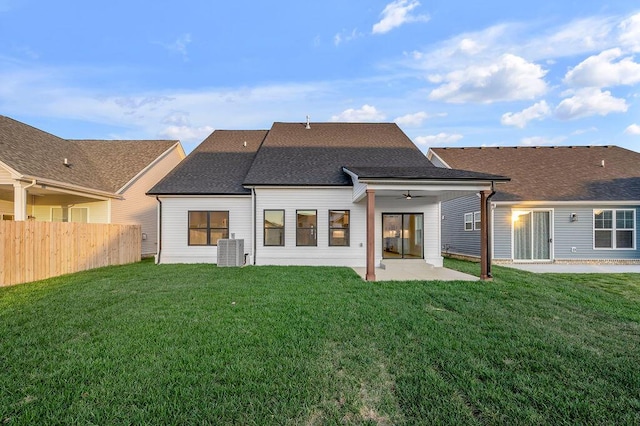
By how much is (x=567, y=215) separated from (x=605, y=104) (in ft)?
36.8

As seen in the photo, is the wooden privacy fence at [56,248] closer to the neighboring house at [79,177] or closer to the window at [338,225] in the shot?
the neighboring house at [79,177]

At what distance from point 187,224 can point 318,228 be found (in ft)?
17.6

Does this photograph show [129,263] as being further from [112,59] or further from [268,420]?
[268,420]

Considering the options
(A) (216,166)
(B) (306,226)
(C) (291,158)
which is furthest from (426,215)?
(A) (216,166)

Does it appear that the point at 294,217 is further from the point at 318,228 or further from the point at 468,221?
the point at 468,221

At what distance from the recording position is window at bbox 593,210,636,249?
1324 cm

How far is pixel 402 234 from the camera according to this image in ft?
39.7

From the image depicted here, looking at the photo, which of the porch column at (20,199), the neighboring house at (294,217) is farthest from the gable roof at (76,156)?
the neighboring house at (294,217)

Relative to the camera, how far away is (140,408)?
2.67 m

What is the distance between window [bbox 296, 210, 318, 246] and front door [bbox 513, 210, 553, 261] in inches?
350

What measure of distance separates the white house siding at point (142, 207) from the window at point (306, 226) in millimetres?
7264

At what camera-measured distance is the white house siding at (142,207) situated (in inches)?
565

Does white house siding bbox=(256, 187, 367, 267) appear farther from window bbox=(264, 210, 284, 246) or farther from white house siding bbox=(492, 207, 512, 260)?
white house siding bbox=(492, 207, 512, 260)

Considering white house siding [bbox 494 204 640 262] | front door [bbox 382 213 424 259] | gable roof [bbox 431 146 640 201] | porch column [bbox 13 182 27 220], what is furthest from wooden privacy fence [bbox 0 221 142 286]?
white house siding [bbox 494 204 640 262]
